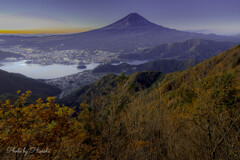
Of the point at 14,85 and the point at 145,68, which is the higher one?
the point at 14,85

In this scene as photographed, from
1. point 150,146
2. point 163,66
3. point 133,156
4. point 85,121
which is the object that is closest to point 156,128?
point 150,146

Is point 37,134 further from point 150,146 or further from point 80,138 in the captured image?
point 150,146

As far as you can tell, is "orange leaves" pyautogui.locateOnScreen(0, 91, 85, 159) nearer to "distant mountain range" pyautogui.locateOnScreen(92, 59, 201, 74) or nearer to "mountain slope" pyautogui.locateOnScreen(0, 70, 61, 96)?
"mountain slope" pyautogui.locateOnScreen(0, 70, 61, 96)

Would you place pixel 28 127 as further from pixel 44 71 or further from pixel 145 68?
pixel 44 71

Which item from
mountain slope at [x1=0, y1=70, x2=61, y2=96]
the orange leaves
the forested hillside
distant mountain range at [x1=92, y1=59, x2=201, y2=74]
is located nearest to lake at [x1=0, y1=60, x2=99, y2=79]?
distant mountain range at [x1=92, y1=59, x2=201, y2=74]

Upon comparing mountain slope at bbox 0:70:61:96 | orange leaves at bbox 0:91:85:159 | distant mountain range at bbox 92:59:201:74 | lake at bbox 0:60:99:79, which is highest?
orange leaves at bbox 0:91:85:159

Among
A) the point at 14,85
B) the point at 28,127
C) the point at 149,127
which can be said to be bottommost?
the point at 14,85

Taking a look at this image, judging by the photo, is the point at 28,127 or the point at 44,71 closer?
the point at 28,127

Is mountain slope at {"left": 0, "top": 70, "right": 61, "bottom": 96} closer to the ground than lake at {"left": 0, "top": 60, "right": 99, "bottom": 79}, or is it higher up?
higher up

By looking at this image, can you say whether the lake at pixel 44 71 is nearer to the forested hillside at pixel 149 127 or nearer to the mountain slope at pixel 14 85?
the mountain slope at pixel 14 85

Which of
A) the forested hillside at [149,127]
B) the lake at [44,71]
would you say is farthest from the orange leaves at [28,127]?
the lake at [44,71]

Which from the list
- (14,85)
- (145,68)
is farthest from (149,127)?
(145,68)

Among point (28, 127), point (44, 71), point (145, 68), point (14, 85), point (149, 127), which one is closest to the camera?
point (149, 127)
